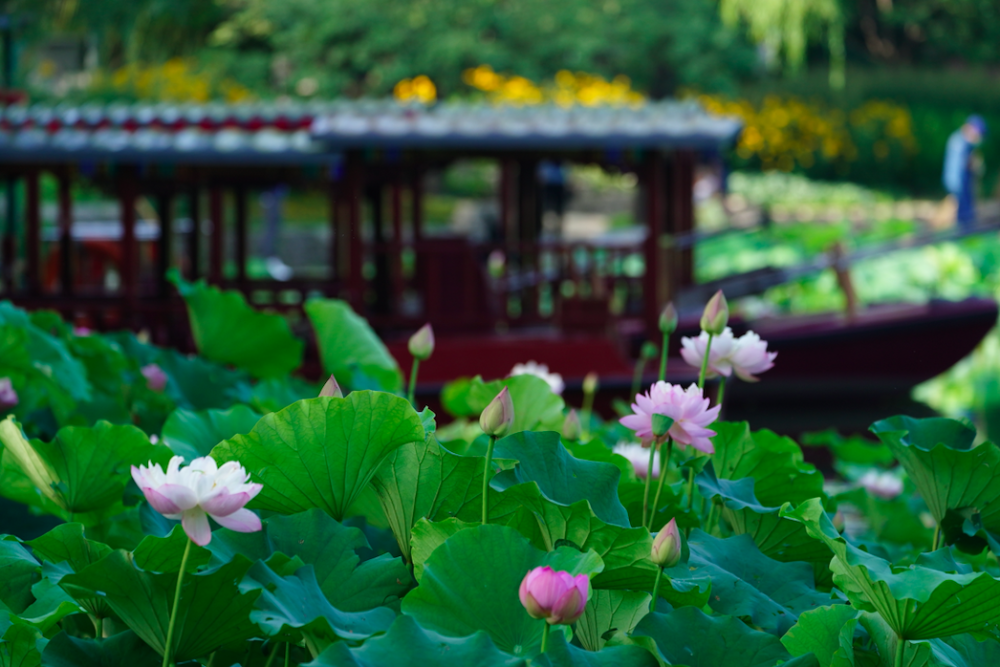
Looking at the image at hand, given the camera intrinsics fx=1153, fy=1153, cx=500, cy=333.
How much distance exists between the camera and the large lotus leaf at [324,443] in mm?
1121

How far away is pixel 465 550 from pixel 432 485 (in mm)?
191

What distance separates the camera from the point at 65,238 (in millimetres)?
7609

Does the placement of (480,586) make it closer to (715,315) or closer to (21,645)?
(21,645)

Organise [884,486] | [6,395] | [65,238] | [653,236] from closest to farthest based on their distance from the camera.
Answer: [6,395]
[884,486]
[653,236]
[65,238]

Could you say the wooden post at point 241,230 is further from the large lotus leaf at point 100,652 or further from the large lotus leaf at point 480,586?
the large lotus leaf at point 480,586

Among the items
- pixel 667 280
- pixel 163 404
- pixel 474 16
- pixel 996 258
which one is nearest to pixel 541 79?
pixel 474 16

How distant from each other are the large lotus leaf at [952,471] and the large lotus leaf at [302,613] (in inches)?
23.7

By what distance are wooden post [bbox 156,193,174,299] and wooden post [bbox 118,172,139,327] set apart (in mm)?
649

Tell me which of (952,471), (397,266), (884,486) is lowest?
(884,486)

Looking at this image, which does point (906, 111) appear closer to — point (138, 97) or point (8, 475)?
point (138, 97)

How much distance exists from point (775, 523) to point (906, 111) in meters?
23.7

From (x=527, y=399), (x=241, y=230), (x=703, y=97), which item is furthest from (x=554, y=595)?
(x=703, y=97)

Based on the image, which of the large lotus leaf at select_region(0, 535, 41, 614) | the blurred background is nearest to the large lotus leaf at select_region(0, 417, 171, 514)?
the large lotus leaf at select_region(0, 535, 41, 614)

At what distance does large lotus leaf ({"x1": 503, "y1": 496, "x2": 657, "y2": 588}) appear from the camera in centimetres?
105
